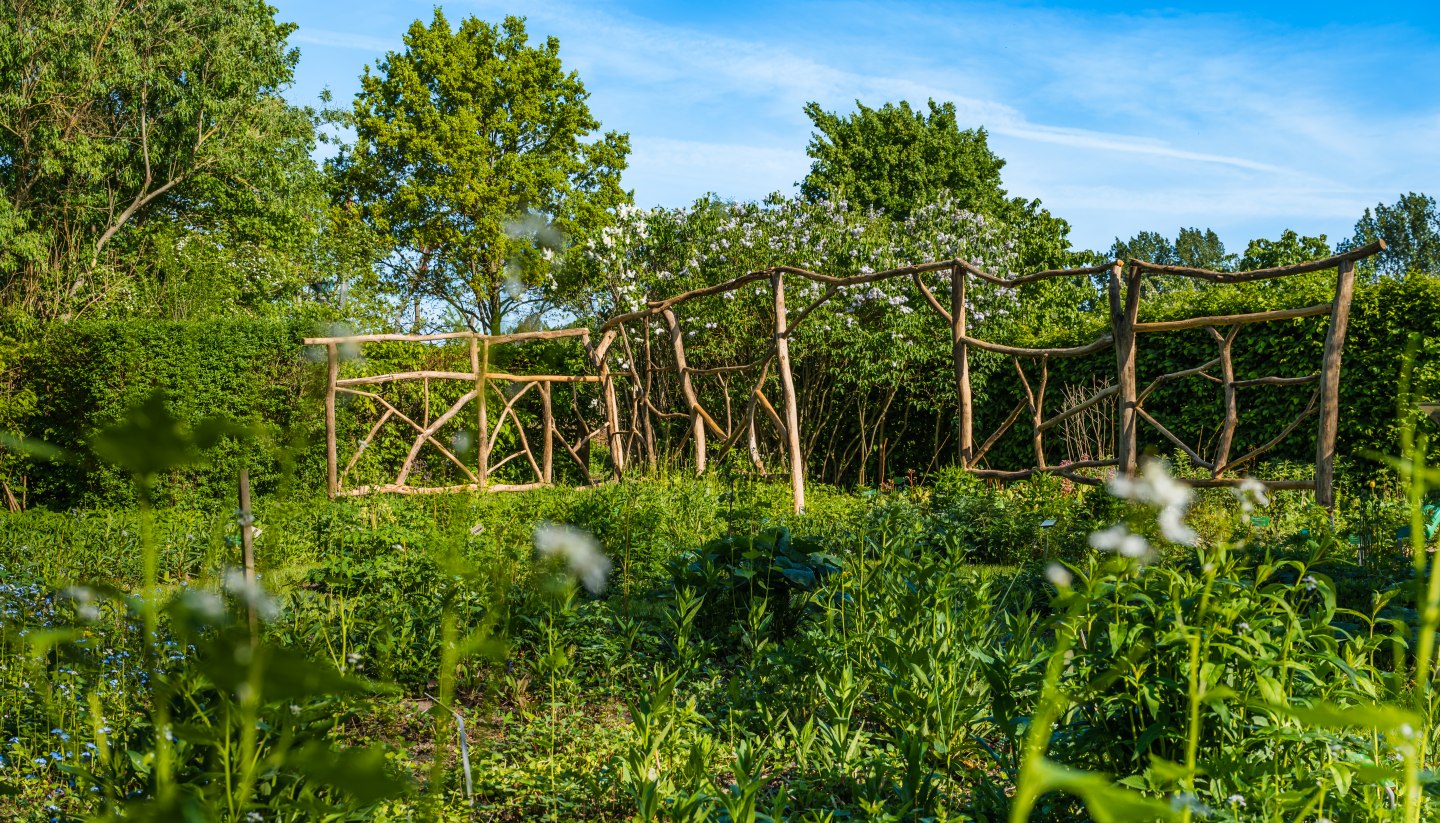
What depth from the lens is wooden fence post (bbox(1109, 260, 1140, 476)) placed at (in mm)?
5203

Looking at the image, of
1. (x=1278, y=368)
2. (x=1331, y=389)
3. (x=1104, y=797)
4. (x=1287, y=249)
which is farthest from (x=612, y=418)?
(x=1287, y=249)

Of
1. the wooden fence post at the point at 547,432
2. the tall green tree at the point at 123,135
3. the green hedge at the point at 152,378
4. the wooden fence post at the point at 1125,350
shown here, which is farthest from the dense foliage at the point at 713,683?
the tall green tree at the point at 123,135

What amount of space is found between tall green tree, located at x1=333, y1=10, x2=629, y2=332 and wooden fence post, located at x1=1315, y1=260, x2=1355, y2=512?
17807 mm

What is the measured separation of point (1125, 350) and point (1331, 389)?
101 cm

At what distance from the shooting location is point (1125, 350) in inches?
212

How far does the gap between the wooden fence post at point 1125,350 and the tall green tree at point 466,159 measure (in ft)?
55.4

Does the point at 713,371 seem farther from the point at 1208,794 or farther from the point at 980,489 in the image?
the point at 1208,794

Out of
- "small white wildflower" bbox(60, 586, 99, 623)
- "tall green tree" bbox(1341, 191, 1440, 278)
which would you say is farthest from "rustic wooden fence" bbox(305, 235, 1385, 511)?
"tall green tree" bbox(1341, 191, 1440, 278)

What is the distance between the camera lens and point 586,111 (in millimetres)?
23422

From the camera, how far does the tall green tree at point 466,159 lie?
21.8 m

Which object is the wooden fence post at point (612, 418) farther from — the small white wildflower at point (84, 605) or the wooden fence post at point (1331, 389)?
the small white wildflower at point (84, 605)

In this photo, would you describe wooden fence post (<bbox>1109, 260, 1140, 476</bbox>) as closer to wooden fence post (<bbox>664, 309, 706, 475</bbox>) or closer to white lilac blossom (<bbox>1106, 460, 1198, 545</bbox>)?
wooden fence post (<bbox>664, 309, 706, 475</bbox>)

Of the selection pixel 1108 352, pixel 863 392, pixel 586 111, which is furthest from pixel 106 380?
pixel 586 111

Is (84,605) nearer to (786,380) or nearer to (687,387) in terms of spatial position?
(786,380)
